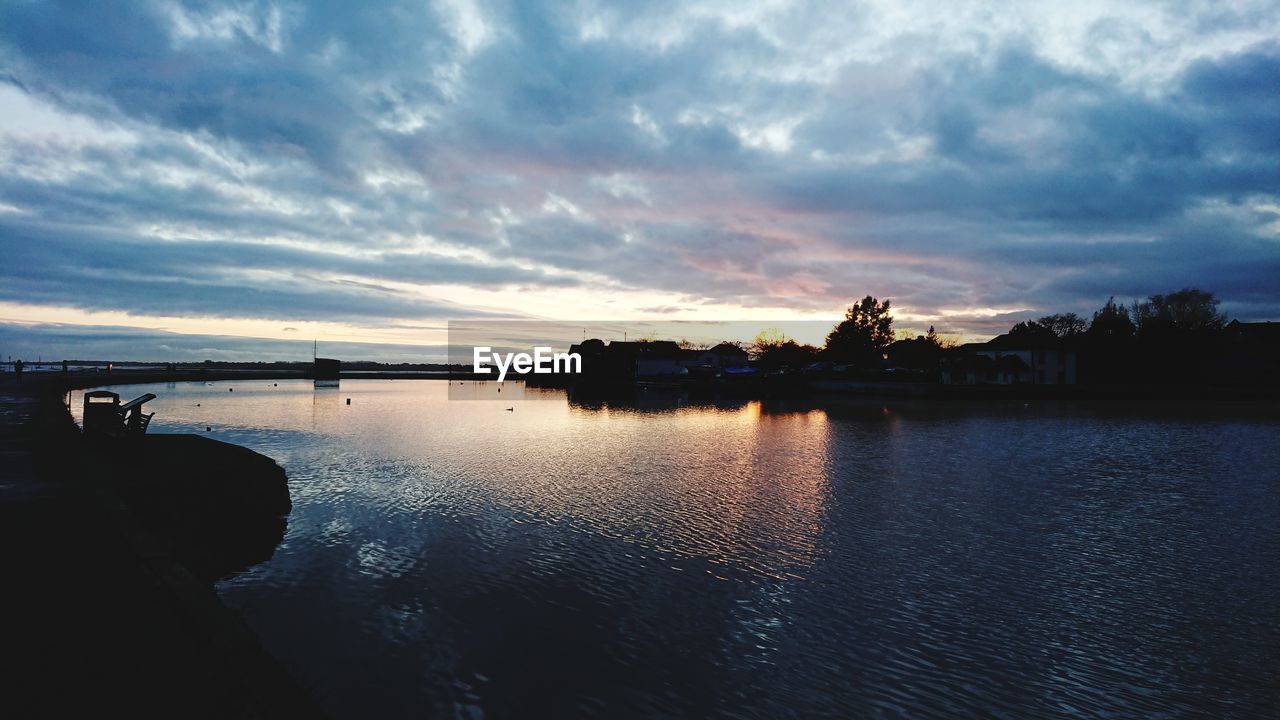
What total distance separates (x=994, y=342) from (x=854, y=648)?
12698 centimetres

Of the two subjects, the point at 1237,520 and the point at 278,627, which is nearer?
the point at 278,627

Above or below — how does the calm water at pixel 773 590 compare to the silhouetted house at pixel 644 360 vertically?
below

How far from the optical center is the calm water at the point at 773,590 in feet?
28.3

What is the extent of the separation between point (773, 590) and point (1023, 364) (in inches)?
4418

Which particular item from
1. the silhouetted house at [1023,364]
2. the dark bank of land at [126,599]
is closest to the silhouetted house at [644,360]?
the silhouetted house at [1023,364]

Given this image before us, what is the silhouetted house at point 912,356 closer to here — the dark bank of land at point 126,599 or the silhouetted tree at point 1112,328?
the silhouetted tree at point 1112,328

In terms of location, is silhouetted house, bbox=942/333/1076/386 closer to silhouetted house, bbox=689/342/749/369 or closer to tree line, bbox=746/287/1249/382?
tree line, bbox=746/287/1249/382

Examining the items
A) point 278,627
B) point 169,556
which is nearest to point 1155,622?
point 278,627

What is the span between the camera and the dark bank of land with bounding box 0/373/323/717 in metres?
6.07

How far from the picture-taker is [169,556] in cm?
956

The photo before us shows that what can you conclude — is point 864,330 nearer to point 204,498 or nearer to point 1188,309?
point 1188,309

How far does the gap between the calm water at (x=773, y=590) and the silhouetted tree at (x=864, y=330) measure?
13841cm

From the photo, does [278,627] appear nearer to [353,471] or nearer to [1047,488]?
[353,471]

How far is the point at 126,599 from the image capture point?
823 centimetres
